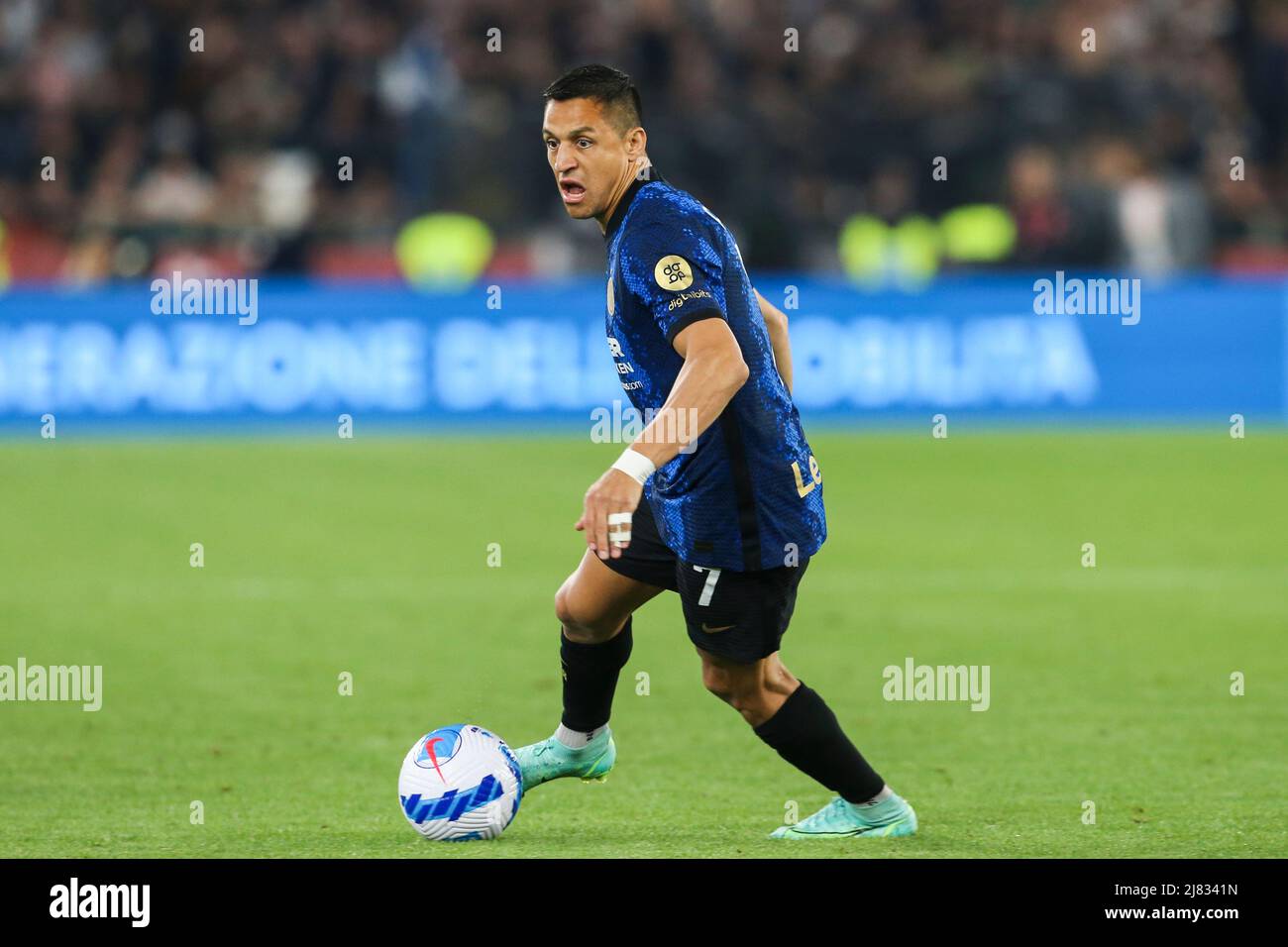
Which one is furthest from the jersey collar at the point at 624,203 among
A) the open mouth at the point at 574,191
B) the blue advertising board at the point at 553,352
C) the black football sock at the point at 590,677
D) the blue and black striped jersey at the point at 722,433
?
the blue advertising board at the point at 553,352

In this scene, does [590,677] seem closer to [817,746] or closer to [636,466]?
[817,746]

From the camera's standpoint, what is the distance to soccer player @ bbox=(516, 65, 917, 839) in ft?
16.3

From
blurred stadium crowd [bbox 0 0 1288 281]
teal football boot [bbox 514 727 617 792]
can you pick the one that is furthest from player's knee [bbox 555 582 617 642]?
blurred stadium crowd [bbox 0 0 1288 281]

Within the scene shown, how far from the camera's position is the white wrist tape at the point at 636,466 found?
472 cm

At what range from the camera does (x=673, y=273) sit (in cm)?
500

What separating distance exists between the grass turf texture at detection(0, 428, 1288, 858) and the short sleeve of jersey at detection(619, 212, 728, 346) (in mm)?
1450

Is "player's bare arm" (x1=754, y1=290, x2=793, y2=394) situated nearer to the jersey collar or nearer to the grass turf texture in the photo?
the jersey collar

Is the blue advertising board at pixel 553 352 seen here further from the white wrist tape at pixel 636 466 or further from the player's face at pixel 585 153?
the white wrist tape at pixel 636 466

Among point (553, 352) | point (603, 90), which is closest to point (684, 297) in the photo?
point (603, 90)

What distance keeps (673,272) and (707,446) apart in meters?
0.58

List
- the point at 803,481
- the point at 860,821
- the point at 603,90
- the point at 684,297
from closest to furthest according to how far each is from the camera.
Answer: the point at 684,297, the point at 603,90, the point at 803,481, the point at 860,821

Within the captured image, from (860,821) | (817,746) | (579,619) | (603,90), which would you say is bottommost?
(860,821)
